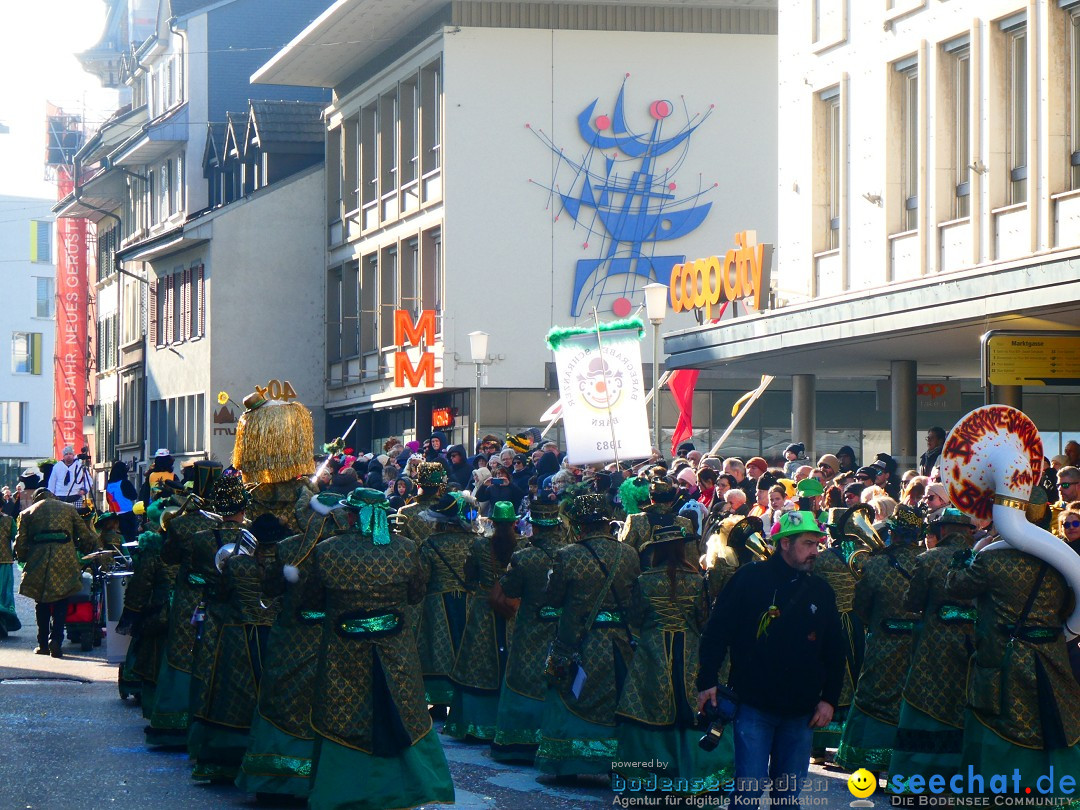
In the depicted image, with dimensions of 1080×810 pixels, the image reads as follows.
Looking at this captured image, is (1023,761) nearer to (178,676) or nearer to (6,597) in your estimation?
(178,676)

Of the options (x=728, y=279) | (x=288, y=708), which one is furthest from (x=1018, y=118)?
(x=288, y=708)

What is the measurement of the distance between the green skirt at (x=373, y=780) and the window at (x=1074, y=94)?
432 inches

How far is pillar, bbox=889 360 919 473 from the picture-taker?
2275 cm

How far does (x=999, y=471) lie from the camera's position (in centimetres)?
871

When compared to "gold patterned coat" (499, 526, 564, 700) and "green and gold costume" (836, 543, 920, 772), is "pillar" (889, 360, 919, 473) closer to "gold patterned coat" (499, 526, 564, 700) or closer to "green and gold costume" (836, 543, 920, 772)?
"gold patterned coat" (499, 526, 564, 700)

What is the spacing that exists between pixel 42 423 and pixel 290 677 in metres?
74.2

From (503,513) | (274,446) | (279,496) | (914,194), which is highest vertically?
(914,194)

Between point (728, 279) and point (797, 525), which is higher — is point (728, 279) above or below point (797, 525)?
above

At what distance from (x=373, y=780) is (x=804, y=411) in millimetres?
17417

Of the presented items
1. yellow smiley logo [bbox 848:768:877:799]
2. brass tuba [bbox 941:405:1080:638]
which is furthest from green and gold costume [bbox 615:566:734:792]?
brass tuba [bbox 941:405:1080:638]

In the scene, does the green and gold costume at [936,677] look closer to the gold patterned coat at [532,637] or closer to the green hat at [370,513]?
the gold patterned coat at [532,637]

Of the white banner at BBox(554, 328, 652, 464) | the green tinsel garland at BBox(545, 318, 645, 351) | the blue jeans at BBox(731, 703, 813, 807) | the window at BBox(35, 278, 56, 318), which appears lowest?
the blue jeans at BBox(731, 703, 813, 807)

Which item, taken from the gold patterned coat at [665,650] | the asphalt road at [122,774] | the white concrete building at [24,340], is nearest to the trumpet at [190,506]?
the asphalt road at [122,774]

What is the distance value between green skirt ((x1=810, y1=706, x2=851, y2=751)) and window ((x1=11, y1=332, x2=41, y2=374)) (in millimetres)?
73470
